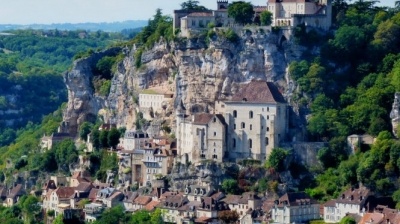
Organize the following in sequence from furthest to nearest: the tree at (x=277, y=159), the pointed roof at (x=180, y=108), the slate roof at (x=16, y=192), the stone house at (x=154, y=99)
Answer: the slate roof at (x=16, y=192) → the stone house at (x=154, y=99) → the pointed roof at (x=180, y=108) → the tree at (x=277, y=159)

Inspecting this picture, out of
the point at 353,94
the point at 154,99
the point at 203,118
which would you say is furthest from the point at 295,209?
the point at 154,99

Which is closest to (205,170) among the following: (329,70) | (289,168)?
(289,168)

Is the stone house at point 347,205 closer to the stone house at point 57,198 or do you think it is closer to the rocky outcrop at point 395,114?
the rocky outcrop at point 395,114

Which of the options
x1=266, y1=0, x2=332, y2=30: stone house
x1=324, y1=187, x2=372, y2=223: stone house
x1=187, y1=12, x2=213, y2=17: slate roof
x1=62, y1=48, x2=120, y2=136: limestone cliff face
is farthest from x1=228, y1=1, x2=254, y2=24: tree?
x1=324, y1=187, x2=372, y2=223: stone house

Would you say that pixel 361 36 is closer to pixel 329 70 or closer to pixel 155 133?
pixel 329 70

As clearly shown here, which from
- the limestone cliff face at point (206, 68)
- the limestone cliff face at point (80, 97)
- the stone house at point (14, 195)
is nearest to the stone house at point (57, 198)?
the stone house at point (14, 195)

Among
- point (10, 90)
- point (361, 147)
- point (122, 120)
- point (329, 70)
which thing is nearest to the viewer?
point (361, 147)

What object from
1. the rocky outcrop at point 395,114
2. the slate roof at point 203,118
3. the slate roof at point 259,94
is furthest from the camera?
the slate roof at point 203,118

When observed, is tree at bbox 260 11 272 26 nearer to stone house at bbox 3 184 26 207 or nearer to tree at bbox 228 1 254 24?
tree at bbox 228 1 254 24
